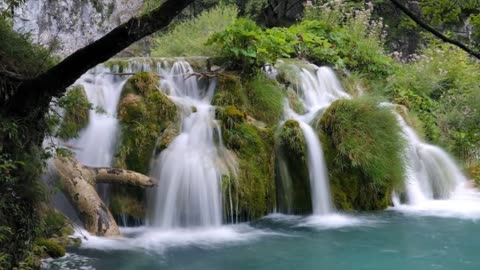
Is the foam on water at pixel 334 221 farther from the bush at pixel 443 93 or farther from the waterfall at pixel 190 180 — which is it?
the bush at pixel 443 93

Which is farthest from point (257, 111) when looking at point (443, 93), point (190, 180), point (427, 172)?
point (443, 93)

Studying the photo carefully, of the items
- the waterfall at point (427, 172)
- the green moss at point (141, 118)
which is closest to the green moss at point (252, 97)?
the green moss at point (141, 118)

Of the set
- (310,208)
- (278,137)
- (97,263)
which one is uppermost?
(278,137)

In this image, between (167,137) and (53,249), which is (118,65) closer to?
(167,137)

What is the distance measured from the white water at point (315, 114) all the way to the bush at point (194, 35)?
2.34 meters

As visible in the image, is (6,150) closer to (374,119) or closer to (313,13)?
(374,119)

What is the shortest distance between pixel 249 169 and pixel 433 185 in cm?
336

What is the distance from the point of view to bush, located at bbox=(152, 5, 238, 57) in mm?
11367

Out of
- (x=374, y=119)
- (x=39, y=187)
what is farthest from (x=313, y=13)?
(x=39, y=187)

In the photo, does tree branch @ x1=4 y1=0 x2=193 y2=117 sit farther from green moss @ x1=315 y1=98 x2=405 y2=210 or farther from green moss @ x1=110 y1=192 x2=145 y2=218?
green moss @ x1=315 y1=98 x2=405 y2=210

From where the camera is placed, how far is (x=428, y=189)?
8273 millimetres

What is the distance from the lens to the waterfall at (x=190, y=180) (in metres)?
6.39

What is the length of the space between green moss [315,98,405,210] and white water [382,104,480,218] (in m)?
0.38

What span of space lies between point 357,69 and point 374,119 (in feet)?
11.1
